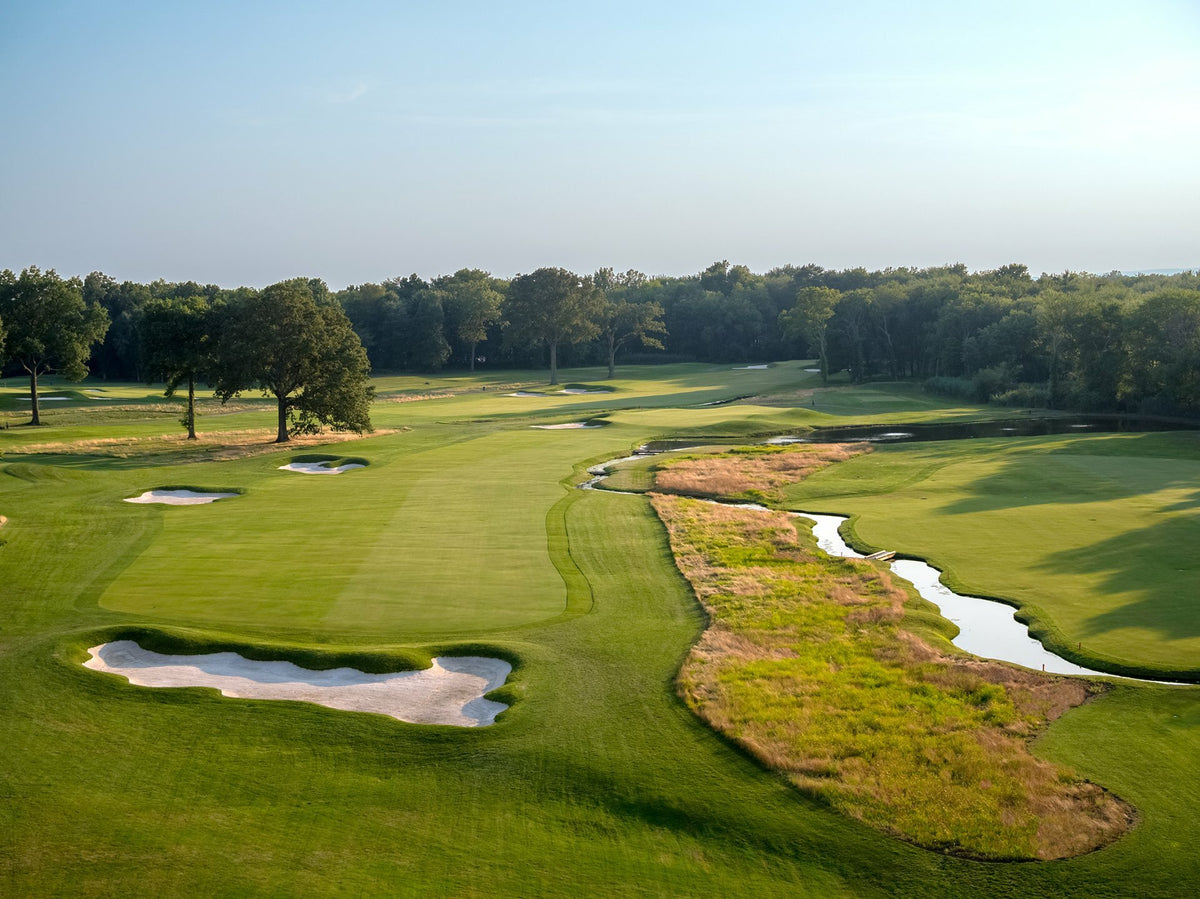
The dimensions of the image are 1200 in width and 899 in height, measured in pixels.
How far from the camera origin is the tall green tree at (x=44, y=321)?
55125mm

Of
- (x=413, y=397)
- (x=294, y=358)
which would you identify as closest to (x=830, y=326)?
(x=413, y=397)

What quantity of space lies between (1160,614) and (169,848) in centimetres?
1851

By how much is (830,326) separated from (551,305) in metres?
31.3

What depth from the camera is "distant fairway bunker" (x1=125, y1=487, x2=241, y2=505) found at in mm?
32594

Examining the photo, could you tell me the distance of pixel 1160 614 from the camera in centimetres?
1930

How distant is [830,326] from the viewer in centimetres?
10500

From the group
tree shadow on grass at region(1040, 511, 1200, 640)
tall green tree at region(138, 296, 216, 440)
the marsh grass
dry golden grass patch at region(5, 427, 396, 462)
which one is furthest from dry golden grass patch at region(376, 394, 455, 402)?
tree shadow on grass at region(1040, 511, 1200, 640)

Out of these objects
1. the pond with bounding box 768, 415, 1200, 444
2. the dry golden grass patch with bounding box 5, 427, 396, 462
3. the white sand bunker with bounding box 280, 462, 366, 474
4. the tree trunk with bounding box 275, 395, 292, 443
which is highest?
the tree trunk with bounding box 275, 395, 292, 443

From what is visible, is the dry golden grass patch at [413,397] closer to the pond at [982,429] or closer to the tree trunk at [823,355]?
the pond at [982,429]

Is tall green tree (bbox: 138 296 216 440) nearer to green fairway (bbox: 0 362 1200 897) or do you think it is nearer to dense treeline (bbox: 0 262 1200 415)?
dense treeline (bbox: 0 262 1200 415)

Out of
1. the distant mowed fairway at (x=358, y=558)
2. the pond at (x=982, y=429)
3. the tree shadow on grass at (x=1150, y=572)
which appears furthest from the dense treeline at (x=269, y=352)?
the tree shadow on grass at (x=1150, y=572)

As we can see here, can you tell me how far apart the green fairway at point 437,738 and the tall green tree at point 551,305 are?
6892cm

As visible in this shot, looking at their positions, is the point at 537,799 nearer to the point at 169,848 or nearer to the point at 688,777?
the point at 688,777

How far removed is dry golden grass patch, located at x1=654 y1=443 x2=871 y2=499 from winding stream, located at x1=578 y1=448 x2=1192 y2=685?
9558 millimetres
